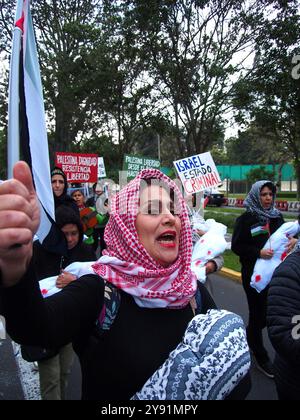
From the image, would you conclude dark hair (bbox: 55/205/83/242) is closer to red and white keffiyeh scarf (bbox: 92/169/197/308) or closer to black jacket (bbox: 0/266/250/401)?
red and white keffiyeh scarf (bbox: 92/169/197/308)

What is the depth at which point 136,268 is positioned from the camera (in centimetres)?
177

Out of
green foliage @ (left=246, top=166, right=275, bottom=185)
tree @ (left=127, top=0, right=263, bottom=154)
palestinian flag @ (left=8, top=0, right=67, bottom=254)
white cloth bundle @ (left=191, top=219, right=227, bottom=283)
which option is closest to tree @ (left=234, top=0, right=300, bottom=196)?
tree @ (left=127, top=0, right=263, bottom=154)

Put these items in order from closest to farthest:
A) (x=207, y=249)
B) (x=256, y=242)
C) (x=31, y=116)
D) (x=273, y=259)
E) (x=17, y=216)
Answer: (x=17, y=216)
(x=31, y=116)
(x=207, y=249)
(x=273, y=259)
(x=256, y=242)

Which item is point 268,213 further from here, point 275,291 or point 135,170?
point 135,170

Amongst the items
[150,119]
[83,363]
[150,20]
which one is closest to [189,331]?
[83,363]

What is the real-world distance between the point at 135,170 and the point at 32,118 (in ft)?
20.0

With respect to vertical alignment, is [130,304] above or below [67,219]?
below

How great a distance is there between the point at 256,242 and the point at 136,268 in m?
3.07

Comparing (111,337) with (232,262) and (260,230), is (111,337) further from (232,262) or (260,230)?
(232,262)

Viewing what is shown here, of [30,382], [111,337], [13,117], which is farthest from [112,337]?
[30,382]

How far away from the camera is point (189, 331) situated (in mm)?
1653

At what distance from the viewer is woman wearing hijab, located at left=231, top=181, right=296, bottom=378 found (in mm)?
4402

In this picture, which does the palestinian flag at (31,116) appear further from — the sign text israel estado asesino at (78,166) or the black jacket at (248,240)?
Answer: the sign text israel estado asesino at (78,166)

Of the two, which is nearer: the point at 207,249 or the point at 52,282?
the point at 52,282
